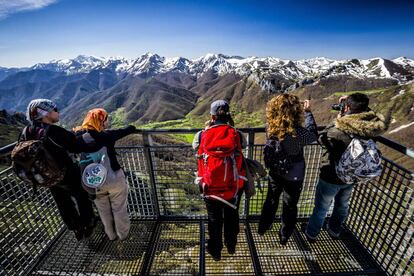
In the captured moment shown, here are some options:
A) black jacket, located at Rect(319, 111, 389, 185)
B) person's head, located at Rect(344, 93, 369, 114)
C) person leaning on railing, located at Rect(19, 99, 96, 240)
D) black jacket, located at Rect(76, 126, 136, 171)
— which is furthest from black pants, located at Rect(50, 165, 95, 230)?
person's head, located at Rect(344, 93, 369, 114)

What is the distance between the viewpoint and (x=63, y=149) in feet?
10.8

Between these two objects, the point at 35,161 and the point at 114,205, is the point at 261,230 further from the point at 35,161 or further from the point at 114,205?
the point at 35,161

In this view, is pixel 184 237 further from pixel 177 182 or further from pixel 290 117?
pixel 290 117

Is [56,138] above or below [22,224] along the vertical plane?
above

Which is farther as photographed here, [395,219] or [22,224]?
[22,224]

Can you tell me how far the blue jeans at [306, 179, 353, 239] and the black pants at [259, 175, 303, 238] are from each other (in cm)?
49

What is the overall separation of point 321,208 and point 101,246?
3818 millimetres

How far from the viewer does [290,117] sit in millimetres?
3158

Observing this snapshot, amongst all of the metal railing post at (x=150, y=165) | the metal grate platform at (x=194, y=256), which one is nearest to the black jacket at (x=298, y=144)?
the metal grate platform at (x=194, y=256)

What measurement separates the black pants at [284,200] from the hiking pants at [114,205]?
2.27 metres

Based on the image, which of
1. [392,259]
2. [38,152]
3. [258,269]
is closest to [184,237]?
[258,269]

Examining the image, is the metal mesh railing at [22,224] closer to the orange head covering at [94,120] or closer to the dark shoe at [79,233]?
the dark shoe at [79,233]

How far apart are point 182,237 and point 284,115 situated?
2.92m

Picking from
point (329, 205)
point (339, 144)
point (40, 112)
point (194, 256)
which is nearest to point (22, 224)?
point (40, 112)
